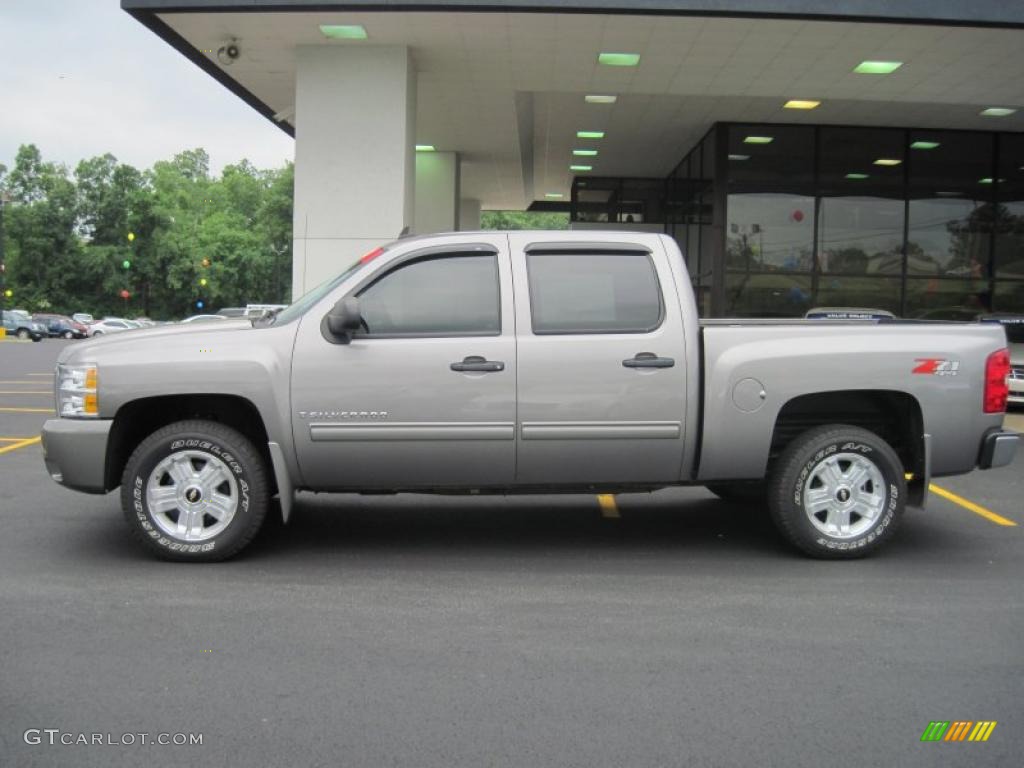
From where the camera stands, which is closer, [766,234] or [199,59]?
[199,59]

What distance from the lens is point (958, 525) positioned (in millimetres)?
7066

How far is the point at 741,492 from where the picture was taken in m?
7.02

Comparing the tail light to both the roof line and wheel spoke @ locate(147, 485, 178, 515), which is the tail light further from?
the roof line

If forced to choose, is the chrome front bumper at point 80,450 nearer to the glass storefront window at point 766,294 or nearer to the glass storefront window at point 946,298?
the glass storefront window at point 766,294

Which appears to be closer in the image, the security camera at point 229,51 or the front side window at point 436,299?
the front side window at point 436,299

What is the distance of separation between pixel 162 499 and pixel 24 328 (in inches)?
2410

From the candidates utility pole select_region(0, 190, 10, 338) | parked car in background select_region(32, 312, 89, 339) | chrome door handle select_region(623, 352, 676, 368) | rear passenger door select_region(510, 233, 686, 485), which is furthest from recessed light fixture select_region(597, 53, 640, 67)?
parked car in background select_region(32, 312, 89, 339)

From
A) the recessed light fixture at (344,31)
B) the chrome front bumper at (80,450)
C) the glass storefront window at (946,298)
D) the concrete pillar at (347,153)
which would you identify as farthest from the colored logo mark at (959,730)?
the glass storefront window at (946,298)

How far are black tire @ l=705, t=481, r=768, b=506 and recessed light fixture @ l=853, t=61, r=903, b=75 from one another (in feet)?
30.6

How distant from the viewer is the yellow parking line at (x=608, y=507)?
7309mm

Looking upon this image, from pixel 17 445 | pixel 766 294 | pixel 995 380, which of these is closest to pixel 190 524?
pixel 995 380

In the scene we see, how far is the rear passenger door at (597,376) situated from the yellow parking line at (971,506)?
276cm

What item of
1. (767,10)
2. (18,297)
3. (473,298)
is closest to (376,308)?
(473,298)

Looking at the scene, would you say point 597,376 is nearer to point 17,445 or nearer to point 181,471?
point 181,471
